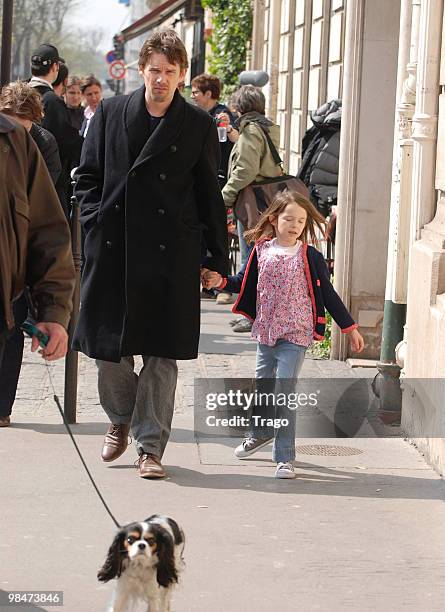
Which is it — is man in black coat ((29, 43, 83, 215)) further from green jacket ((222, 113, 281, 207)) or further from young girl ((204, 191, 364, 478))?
young girl ((204, 191, 364, 478))

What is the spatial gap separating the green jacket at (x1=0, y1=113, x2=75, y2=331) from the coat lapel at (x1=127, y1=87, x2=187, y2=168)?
2136 millimetres

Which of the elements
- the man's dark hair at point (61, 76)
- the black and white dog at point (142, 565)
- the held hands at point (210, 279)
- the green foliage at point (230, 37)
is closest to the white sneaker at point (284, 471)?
the held hands at point (210, 279)

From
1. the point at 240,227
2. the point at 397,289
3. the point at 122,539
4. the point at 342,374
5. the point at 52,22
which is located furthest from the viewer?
the point at 52,22

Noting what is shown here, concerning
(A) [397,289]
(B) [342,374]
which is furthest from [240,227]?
(A) [397,289]

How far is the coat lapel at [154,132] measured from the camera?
21.1 feet

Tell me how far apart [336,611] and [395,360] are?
146 inches

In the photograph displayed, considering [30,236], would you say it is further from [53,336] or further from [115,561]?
[115,561]

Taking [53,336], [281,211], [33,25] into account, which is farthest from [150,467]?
[33,25]

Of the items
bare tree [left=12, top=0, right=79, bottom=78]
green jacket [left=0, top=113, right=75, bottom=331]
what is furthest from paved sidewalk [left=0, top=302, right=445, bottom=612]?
bare tree [left=12, top=0, right=79, bottom=78]

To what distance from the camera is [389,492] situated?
638cm

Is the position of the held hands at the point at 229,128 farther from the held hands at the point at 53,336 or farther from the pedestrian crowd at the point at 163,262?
the held hands at the point at 53,336

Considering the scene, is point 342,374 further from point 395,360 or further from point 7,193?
point 7,193

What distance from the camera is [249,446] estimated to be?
6992 mm

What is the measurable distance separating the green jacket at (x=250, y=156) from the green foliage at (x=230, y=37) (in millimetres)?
12401
